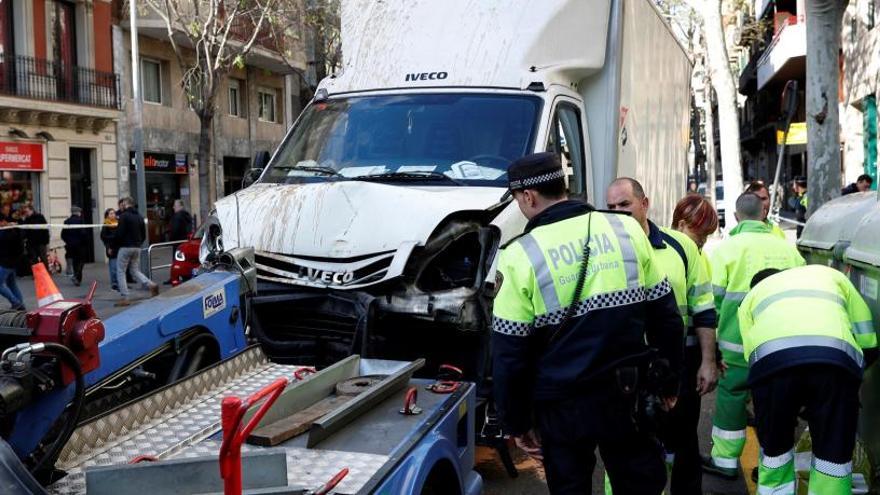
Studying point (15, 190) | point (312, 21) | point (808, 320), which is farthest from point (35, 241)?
point (808, 320)

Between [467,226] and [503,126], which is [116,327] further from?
[503,126]

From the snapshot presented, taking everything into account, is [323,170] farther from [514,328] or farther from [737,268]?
[514,328]

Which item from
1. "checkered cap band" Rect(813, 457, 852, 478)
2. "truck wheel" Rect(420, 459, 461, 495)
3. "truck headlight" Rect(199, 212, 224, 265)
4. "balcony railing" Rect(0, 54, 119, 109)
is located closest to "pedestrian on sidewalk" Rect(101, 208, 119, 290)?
"balcony railing" Rect(0, 54, 119, 109)

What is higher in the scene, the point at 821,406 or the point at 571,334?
the point at 571,334

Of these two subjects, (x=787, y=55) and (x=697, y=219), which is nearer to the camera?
(x=697, y=219)

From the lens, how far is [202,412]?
3.54 meters

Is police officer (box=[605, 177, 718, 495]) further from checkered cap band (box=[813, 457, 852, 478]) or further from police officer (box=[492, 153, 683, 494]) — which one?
police officer (box=[492, 153, 683, 494])

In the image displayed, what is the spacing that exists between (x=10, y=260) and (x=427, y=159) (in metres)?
9.30

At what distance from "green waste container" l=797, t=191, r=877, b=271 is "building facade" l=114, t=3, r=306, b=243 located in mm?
19010

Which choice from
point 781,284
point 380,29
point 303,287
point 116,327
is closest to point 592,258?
point 781,284

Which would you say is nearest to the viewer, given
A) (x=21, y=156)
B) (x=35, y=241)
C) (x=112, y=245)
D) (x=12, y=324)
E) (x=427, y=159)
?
(x=12, y=324)

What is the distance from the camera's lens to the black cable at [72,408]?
2.65 meters

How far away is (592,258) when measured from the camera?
10.5ft

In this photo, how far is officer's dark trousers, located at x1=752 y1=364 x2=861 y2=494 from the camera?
3609 mm
